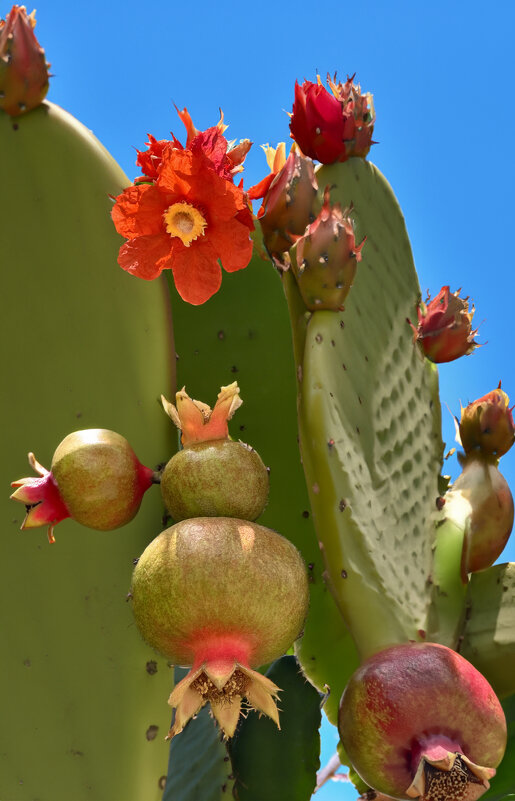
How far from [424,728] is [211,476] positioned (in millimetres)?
293

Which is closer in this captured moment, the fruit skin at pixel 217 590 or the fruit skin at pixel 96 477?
the fruit skin at pixel 217 590

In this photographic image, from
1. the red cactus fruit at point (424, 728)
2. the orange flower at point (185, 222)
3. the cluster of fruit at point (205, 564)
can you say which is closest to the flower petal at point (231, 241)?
the orange flower at point (185, 222)

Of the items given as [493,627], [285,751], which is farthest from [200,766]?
[493,627]

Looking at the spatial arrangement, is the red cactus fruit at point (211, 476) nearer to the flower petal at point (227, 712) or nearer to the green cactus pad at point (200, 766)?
the flower petal at point (227, 712)

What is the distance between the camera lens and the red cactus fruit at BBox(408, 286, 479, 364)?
3.91 ft

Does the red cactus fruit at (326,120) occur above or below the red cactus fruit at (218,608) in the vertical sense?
above

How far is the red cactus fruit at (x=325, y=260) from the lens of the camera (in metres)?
0.91

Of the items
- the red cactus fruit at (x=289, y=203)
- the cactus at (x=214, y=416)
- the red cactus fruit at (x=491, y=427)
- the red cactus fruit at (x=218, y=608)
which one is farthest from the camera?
the red cactus fruit at (x=491, y=427)

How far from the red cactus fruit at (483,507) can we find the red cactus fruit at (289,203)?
39 centimetres

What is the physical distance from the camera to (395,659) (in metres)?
0.78

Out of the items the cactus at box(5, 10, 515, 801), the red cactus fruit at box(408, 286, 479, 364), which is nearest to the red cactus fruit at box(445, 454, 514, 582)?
the cactus at box(5, 10, 515, 801)

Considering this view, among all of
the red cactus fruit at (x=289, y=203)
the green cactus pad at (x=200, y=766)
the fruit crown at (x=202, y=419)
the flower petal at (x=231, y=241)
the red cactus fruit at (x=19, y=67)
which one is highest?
the red cactus fruit at (x=19, y=67)

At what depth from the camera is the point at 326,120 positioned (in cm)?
112

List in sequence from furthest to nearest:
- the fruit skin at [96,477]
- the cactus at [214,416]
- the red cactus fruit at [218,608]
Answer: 1. the cactus at [214,416]
2. the fruit skin at [96,477]
3. the red cactus fruit at [218,608]
